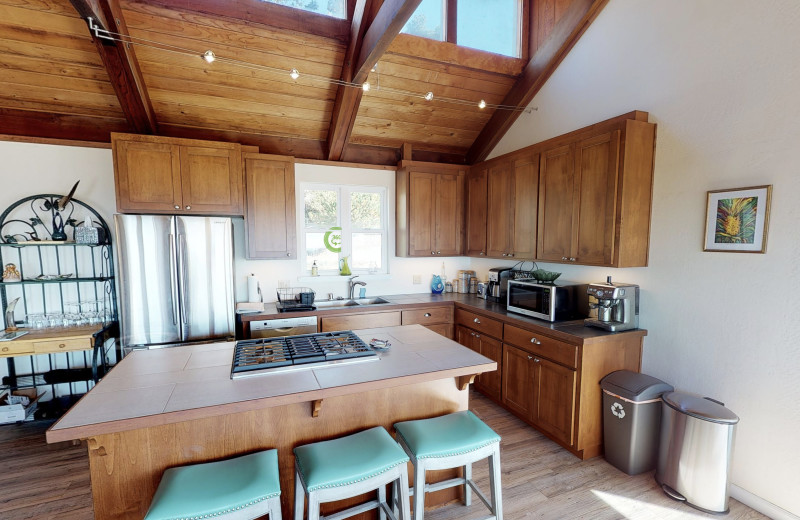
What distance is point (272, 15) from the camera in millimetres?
2768

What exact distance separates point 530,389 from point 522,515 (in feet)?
3.37

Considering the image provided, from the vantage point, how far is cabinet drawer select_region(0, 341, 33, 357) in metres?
2.73

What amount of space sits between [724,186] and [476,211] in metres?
2.24

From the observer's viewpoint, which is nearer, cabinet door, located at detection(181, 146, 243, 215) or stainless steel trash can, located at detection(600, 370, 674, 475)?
stainless steel trash can, located at detection(600, 370, 674, 475)

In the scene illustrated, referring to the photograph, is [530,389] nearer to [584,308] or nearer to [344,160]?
[584,308]

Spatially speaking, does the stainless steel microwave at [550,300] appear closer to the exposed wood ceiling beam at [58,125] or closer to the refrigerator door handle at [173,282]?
the refrigerator door handle at [173,282]

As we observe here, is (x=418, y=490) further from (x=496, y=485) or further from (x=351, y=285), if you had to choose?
(x=351, y=285)

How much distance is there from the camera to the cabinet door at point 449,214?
421 centimetres

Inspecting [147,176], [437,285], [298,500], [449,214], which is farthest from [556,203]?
[147,176]

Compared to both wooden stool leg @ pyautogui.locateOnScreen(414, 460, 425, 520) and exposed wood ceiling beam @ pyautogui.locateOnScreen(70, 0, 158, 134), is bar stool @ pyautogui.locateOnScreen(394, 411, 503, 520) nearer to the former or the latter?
wooden stool leg @ pyautogui.locateOnScreen(414, 460, 425, 520)

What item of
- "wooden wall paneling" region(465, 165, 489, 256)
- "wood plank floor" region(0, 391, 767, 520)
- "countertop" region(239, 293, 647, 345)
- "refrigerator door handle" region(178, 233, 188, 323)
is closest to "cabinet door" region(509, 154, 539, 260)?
"wooden wall paneling" region(465, 165, 489, 256)

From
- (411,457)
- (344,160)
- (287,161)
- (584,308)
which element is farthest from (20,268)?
(584,308)

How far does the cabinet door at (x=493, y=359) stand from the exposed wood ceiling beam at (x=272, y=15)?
3004 mm

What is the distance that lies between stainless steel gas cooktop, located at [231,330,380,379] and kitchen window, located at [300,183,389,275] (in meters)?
1.97
